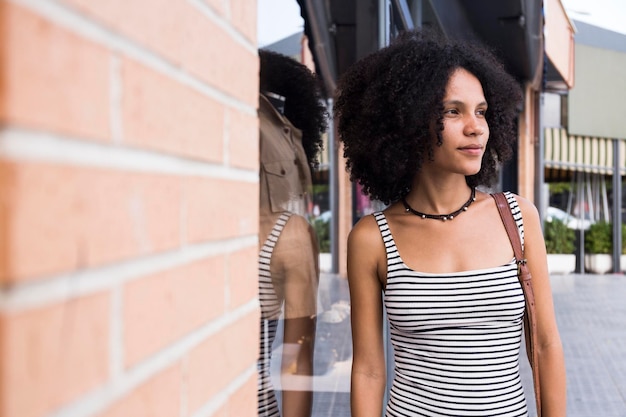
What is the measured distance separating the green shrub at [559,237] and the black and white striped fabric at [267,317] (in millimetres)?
13724

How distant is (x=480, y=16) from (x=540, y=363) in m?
7.54

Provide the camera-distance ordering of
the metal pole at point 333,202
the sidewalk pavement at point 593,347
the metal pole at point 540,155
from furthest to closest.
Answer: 1. the metal pole at point 540,155
2. the sidewalk pavement at point 593,347
3. the metal pole at point 333,202

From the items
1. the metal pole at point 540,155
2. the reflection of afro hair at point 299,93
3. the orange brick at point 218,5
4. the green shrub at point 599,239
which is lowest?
the green shrub at point 599,239

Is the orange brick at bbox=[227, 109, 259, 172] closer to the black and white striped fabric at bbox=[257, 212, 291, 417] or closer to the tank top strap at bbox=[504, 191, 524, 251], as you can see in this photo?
the black and white striped fabric at bbox=[257, 212, 291, 417]

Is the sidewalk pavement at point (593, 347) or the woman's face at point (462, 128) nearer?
the woman's face at point (462, 128)

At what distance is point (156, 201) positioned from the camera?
0.76 m

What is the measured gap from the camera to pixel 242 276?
110 cm

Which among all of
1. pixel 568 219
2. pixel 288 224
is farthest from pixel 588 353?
pixel 568 219

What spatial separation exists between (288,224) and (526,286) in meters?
0.78

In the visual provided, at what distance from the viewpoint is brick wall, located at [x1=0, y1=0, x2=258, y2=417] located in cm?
51

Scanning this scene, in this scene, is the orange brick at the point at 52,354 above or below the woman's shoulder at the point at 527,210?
below

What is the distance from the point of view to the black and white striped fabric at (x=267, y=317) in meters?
1.98

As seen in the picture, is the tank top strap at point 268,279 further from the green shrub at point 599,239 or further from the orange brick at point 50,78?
the green shrub at point 599,239

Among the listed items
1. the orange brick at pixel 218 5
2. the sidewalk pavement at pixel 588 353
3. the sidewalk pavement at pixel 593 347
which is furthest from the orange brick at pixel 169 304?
the sidewalk pavement at pixel 593 347
